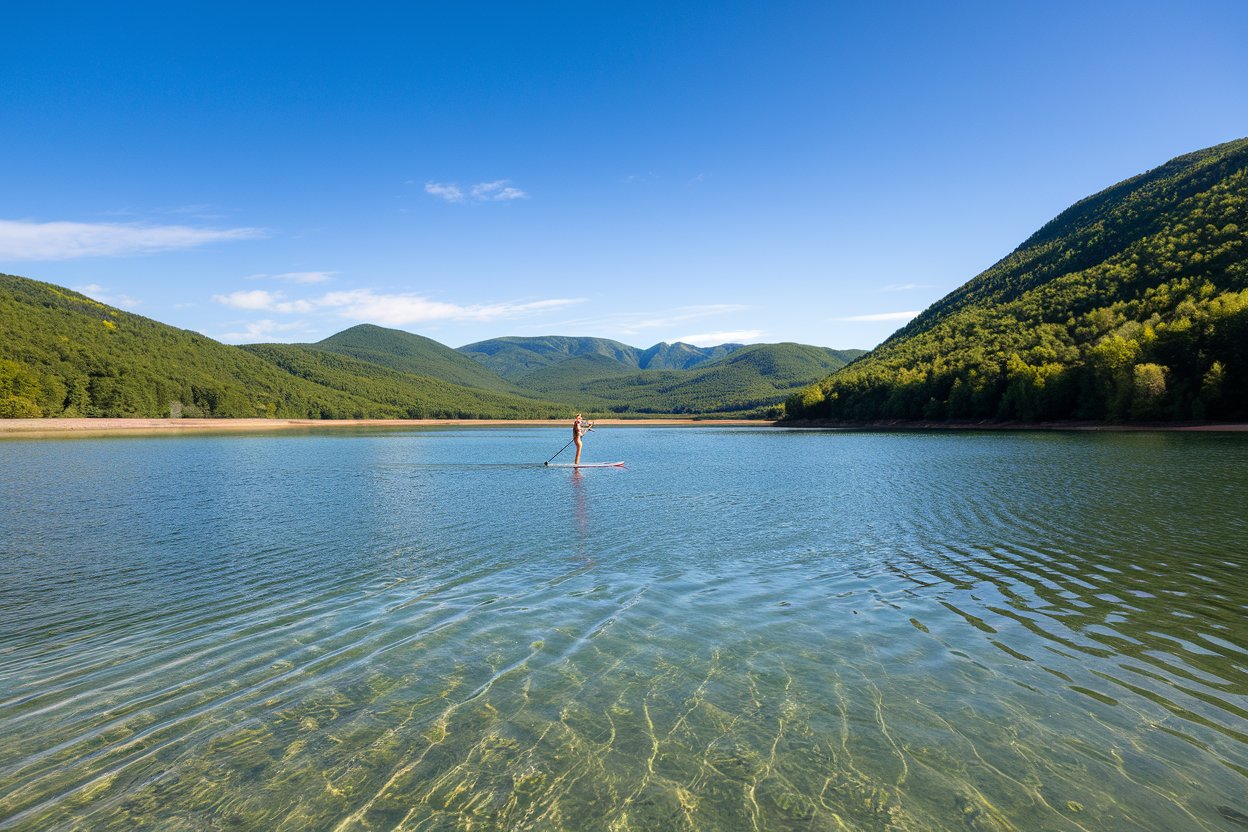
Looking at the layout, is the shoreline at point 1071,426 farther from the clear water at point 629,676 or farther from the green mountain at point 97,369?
the green mountain at point 97,369

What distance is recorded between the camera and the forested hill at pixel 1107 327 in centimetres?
7362

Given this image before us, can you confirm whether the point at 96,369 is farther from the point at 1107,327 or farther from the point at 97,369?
the point at 1107,327

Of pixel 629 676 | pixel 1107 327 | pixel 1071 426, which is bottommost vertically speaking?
pixel 1071 426

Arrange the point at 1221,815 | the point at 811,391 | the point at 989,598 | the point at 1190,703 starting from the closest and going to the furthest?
the point at 1221,815
the point at 1190,703
the point at 989,598
the point at 811,391

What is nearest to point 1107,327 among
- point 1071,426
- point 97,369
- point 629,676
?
point 1071,426

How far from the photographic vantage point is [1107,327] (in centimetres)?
9738

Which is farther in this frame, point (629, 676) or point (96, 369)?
point (96, 369)

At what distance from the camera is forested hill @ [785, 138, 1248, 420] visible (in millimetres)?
73625

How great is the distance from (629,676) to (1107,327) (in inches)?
4578

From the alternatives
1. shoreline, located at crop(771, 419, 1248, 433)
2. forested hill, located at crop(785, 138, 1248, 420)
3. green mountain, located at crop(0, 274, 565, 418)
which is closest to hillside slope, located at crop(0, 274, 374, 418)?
green mountain, located at crop(0, 274, 565, 418)

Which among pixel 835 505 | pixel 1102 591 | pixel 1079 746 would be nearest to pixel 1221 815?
pixel 1079 746

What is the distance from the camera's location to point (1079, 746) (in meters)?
6.53

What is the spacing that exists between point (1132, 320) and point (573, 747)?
118 meters

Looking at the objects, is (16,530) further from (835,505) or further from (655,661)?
(835,505)
